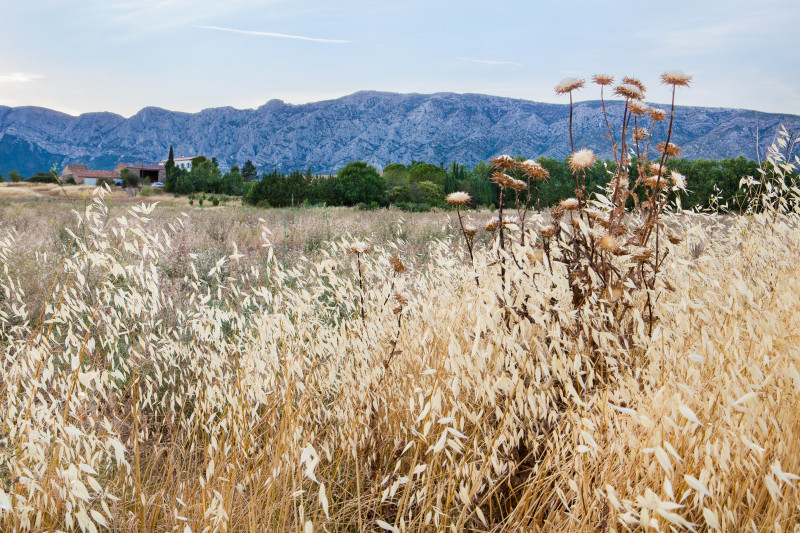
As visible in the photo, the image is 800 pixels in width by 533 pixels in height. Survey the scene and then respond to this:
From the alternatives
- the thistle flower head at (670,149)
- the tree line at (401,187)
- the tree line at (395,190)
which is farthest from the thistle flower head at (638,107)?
the tree line at (395,190)

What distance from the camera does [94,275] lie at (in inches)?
184

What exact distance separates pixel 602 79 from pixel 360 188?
114 ft

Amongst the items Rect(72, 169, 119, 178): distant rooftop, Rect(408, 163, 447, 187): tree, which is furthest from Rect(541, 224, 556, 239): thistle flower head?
Rect(72, 169, 119, 178): distant rooftop

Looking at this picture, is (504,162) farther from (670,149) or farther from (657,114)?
(670,149)

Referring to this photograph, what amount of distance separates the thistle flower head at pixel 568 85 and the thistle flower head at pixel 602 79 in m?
0.17

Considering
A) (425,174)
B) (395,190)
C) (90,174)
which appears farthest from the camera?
(90,174)

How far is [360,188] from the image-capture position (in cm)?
3678

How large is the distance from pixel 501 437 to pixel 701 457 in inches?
23.7

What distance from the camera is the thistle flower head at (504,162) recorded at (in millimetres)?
2178

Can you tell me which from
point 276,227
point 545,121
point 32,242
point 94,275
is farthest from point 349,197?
point 545,121

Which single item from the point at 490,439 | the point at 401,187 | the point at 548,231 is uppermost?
the point at 401,187

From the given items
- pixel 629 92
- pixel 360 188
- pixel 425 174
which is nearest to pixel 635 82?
pixel 629 92

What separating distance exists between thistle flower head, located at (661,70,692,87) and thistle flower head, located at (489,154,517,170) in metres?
0.94

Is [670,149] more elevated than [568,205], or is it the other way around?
[670,149]
